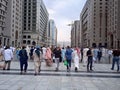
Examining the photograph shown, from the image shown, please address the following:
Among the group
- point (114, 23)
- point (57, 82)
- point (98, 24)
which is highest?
point (98, 24)

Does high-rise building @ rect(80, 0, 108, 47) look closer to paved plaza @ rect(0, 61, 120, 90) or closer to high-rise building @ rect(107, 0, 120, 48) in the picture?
high-rise building @ rect(107, 0, 120, 48)

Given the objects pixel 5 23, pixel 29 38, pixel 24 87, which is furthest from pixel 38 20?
pixel 24 87

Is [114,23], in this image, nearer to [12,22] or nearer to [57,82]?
[12,22]

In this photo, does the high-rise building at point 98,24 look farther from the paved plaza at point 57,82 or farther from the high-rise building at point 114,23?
the paved plaza at point 57,82

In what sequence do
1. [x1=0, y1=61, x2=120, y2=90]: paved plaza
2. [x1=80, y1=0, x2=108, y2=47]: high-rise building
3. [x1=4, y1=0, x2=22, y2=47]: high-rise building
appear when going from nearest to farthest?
[x1=0, y1=61, x2=120, y2=90]: paved plaza < [x1=4, y1=0, x2=22, y2=47]: high-rise building < [x1=80, y1=0, x2=108, y2=47]: high-rise building

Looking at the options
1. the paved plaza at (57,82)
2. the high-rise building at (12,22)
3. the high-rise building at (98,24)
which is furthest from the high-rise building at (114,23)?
the paved plaza at (57,82)

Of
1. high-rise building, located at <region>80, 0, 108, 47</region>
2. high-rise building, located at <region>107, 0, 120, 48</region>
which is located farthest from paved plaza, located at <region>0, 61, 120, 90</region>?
high-rise building, located at <region>80, 0, 108, 47</region>

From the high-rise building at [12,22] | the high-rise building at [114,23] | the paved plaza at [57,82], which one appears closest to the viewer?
the paved plaza at [57,82]

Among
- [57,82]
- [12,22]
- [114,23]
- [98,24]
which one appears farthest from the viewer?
[98,24]

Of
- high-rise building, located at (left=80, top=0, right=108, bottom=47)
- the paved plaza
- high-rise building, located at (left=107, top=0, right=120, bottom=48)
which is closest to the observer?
the paved plaza

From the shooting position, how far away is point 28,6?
12850 centimetres

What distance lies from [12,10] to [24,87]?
8774 centimetres

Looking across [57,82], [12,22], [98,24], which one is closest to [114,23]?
[98,24]

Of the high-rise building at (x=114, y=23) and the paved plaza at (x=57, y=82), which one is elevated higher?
the high-rise building at (x=114, y=23)
